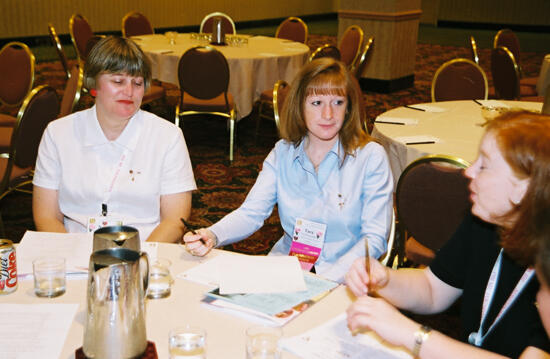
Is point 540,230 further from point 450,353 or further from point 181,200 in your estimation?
point 181,200

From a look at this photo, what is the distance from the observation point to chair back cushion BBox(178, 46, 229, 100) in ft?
18.1

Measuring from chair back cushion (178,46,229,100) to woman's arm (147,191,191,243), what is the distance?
308 cm

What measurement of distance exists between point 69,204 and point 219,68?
3.19m

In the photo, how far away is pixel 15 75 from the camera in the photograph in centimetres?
511

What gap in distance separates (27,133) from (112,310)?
2564 millimetres

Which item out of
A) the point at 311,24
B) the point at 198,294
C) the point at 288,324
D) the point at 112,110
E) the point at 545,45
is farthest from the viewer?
the point at 311,24

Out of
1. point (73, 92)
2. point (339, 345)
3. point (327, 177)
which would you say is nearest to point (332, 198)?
point (327, 177)

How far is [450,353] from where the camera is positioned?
1.44 metres

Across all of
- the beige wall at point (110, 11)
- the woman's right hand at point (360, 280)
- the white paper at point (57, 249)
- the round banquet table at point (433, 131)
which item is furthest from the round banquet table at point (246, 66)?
the beige wall at point (110, 11)

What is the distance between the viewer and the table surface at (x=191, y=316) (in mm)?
→ 1503

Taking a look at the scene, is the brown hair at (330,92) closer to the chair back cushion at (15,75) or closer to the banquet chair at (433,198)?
the banquet chair at (433,198)

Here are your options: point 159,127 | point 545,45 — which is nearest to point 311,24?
point 545,45

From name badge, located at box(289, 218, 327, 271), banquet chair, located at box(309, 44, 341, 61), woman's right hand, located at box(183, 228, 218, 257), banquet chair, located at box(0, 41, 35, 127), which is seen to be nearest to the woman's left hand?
woman's right hand, located at box(183, 228, 218, 257)

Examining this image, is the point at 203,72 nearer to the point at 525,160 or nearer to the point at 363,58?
the point at 363,58
